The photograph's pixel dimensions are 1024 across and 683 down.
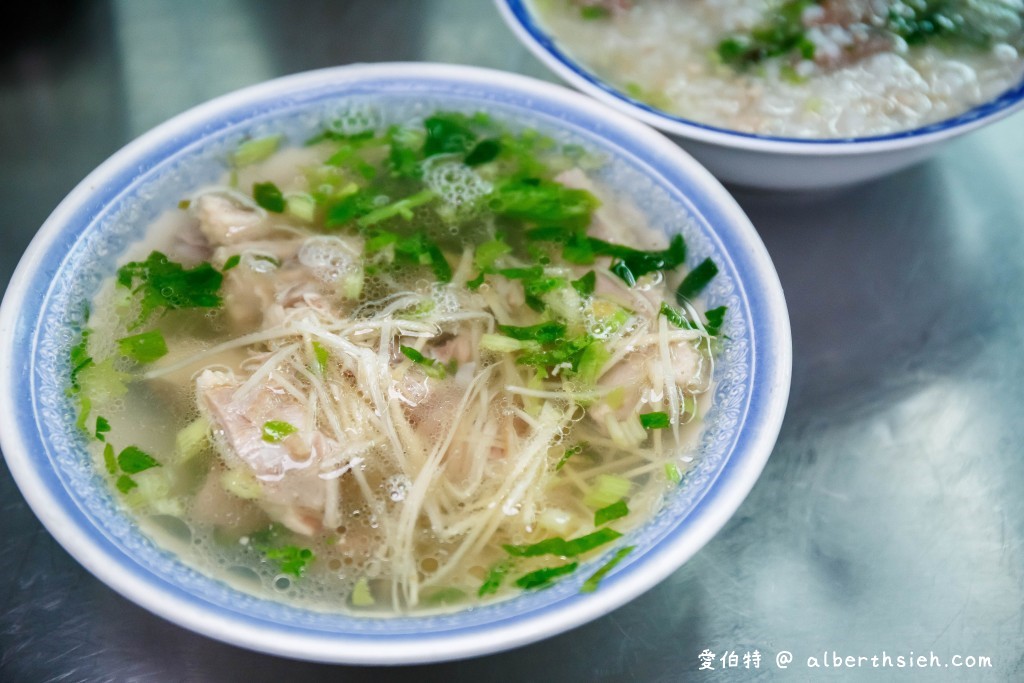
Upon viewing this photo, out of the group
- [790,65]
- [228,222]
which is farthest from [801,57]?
[228,222]

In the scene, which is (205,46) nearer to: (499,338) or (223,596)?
(499,338)

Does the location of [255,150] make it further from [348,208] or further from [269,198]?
[348,208]

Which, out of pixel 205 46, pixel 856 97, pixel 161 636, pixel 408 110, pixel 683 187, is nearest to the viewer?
pixel 161 636

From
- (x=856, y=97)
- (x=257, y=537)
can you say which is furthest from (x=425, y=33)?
(x=257, y=537)

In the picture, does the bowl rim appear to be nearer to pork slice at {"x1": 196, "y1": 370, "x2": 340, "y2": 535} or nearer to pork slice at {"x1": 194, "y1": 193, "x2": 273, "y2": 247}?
pork slice at {"x1": 194, "y1": 193, "x2": 273, "y2": 247}

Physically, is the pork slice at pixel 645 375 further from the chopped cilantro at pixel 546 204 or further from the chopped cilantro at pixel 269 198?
the chopped cilantro at pixel 269 198

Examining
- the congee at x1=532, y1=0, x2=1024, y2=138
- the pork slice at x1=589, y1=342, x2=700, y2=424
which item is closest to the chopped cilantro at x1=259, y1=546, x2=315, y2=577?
the pork slice at x1=589, y1=342, x2=700, y2=424

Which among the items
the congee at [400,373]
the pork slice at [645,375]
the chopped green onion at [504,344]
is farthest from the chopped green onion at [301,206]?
Answer: the pork slice at [645,375]
